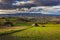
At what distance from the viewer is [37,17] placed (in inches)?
79.0

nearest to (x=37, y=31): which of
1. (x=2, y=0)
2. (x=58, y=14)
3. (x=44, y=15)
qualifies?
(x=44, y=15)

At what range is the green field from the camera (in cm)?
196

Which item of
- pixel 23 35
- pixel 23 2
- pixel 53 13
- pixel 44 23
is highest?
pixel 23 2

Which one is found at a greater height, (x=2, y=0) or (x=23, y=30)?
(x=2, y=0)

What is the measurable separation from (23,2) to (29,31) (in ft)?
1.31

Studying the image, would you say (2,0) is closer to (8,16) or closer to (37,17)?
(8,16)

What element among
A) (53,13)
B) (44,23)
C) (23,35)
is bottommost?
(23,35)

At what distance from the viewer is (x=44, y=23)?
6.57ft

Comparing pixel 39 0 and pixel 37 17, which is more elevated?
pixel 39 0

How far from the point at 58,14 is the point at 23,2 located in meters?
0.50

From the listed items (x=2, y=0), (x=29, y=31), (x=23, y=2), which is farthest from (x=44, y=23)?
(x=2, y=0)

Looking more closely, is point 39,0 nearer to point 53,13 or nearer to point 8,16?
point 53,13

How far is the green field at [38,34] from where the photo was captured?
196 cm

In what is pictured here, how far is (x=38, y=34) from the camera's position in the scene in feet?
6.49
